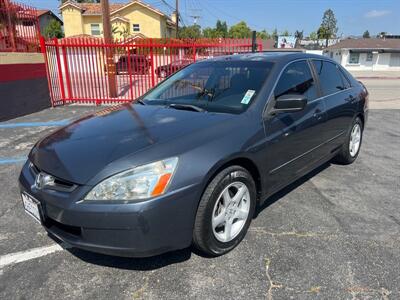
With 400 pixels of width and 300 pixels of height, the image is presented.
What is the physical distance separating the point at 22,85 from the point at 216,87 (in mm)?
7327

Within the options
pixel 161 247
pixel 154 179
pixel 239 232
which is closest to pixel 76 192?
pixel 154 179

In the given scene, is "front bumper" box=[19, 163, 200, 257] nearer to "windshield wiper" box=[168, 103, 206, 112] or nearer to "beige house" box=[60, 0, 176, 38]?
"windshield wiper" box=[168, 103, 206, 112]

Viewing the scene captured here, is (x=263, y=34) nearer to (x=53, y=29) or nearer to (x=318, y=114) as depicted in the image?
(x=53, y=29)

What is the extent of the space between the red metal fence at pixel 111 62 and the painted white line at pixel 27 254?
8437mm

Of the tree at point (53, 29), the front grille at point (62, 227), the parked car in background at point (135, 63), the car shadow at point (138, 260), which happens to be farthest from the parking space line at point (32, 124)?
the tree at point (53, 29)

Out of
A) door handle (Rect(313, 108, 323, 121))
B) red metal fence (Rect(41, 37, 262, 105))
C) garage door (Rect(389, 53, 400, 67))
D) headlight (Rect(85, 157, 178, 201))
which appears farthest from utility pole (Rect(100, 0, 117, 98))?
garage door (Rect(389, 53, 400, 67))

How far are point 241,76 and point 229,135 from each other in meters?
0.97

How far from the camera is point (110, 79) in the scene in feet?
37.3

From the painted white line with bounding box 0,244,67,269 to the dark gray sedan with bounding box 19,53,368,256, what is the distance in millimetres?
467

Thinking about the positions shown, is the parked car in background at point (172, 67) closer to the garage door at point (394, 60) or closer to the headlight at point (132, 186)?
the headlight at point (132, 186)

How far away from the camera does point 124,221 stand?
2148mm

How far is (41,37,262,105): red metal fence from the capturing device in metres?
10.7

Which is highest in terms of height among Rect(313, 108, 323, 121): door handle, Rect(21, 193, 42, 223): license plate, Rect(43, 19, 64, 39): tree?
Rect(43, 19, 64, 39): tree

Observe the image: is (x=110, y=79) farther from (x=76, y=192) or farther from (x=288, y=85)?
(x=76, y=192)
